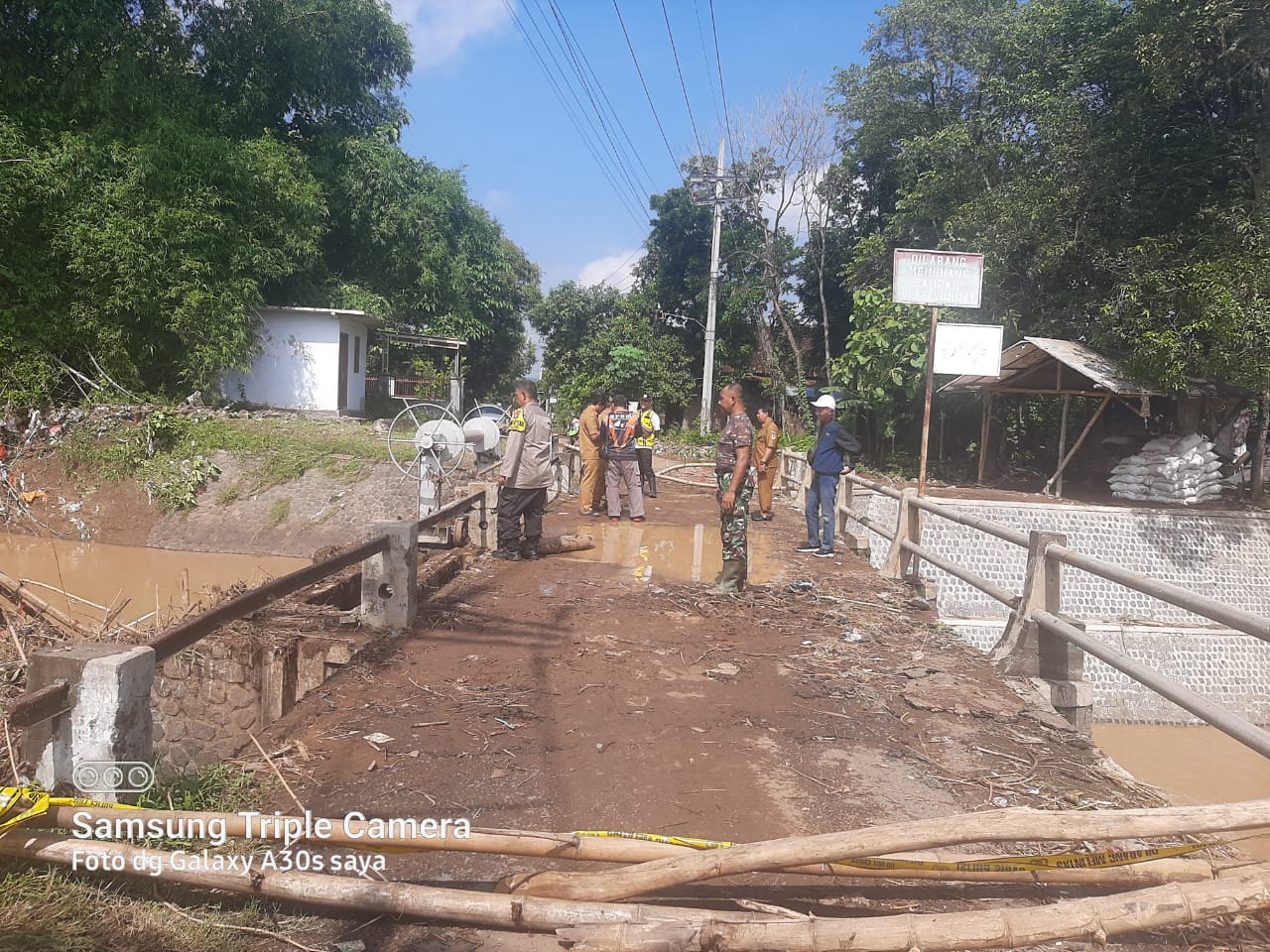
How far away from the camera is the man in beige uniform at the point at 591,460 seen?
10.8m

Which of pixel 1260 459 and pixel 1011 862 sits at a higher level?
pixel 1260 459

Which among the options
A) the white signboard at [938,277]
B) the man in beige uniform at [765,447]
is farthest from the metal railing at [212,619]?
the white signboard at [938,277]

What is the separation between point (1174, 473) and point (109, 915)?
16600 mm

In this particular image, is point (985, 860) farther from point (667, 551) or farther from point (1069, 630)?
point (667, 551)

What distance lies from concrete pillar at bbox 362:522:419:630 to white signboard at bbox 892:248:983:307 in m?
5.90

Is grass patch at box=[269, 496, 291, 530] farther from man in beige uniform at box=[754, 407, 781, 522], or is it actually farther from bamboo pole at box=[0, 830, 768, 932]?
bamboo pole at box=[0, 830, 768, 932]

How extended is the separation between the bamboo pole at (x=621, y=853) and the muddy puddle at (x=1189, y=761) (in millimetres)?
5983

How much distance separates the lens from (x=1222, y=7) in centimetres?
1323

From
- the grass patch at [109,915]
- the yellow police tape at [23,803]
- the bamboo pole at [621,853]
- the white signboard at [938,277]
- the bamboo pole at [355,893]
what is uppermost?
the white signboard at [938,277]

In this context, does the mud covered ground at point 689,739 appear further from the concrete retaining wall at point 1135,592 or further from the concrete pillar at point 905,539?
the concrete retaining wall at point 1135,592

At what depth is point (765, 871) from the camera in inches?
101

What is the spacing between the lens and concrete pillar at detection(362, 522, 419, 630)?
5.62m

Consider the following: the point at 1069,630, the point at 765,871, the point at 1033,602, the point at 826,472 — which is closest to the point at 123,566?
the point at 826,472

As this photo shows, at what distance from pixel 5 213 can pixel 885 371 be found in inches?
728
